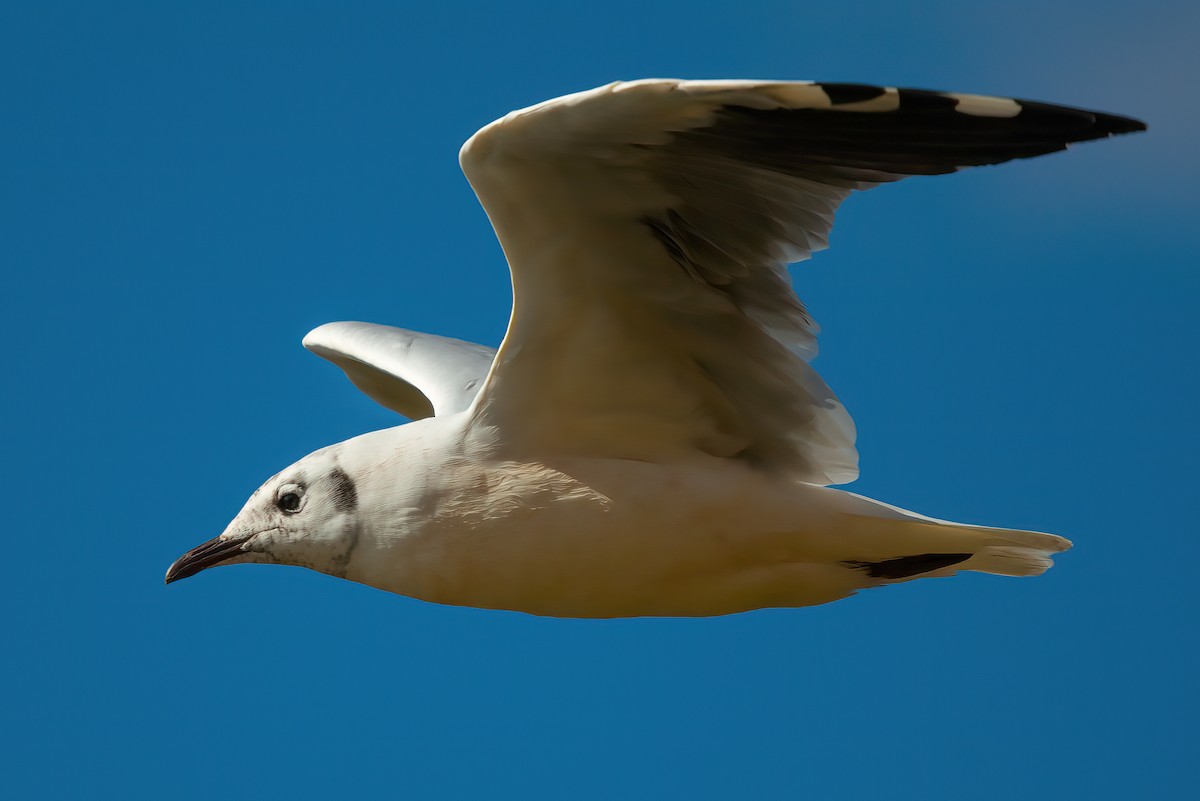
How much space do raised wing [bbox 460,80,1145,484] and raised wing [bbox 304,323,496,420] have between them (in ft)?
4.72

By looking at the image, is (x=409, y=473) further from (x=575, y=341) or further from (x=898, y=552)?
(x=898, y=552)

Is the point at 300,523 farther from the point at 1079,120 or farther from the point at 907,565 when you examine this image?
the point at 1079,120

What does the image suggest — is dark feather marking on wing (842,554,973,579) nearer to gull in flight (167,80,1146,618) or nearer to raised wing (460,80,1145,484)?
gull in flight (167,80,1146,618)

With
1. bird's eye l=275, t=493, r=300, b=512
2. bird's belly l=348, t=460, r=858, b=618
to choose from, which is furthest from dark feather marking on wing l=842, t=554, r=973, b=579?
bird's eye l=275, t=493, r=300, b=512

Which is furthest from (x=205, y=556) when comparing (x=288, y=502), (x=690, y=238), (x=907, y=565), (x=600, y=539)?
(x=907, y=565)

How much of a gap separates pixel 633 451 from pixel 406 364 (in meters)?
2.03

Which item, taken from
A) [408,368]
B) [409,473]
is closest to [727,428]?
[409,473]

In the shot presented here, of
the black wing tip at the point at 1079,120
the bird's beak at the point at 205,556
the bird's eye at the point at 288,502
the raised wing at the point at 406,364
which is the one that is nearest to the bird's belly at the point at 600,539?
the bird's eye at the point at 288,502

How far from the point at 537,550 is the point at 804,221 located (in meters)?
1.26

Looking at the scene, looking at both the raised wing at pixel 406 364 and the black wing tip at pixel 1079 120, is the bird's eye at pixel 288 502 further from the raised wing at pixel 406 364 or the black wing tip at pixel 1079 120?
the black wing tip at pixel 1079 120

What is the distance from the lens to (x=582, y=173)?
12.5ft

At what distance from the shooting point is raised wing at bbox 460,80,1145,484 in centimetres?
338

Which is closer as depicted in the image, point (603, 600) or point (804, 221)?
point (804, 221)

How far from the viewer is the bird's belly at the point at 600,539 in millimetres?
4426
